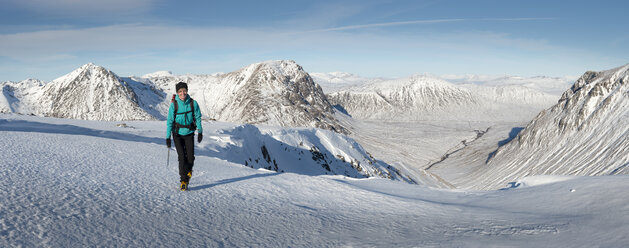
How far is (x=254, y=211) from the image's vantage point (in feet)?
27.2

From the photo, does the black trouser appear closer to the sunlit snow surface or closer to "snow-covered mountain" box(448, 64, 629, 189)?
the sunlit snow surface

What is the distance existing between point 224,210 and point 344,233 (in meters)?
2.92

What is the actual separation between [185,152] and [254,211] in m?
3.73

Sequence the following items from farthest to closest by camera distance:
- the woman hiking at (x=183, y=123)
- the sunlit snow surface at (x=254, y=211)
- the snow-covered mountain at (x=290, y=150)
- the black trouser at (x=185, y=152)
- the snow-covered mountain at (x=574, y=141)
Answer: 1. the snow-covered mountain at (x=574, y=141)
2. the snow-covered mountain at (x=290, y=150)
3. the woman hiking at (x=183, y=123)
4. the black trouser at (x=185, y=152)
5. the sunlit snow surface at (x=254, y=211)

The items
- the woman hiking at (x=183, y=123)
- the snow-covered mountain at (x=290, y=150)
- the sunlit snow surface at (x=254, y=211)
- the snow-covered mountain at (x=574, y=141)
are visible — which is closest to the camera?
the sunlit snow surface at (x=254, y=211)

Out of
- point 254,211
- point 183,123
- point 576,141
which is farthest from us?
point 576,141

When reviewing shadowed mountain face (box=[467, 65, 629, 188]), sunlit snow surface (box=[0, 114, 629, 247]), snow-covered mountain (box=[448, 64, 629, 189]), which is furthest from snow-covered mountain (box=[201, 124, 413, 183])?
shadowed mountain face (box=[467, 65, 629, 188])

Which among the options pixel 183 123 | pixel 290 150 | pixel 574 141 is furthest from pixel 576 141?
pixel 183 123

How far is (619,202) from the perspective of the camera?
7891 millimetres

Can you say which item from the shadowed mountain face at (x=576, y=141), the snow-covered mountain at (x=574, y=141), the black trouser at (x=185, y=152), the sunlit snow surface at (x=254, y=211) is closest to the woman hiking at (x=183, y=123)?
the black trouser at (x=185, y=152)

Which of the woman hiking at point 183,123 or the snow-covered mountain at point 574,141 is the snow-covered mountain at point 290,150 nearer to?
the woman hiking at point 183,123

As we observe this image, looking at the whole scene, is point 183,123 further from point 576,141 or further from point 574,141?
point 574,141

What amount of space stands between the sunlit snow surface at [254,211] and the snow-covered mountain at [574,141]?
11014 centimetres

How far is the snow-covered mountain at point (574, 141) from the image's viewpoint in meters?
109
